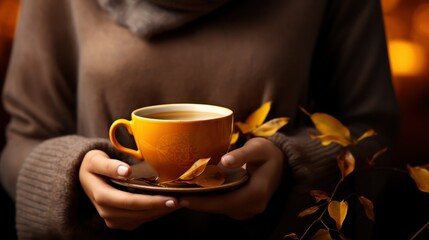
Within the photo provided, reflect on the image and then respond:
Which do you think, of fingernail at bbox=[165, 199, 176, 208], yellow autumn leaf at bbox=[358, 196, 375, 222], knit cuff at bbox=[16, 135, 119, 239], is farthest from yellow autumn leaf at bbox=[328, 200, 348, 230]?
knit cuff at bbox=[16, 135, 119, 239]

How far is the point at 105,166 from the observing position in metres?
0.48

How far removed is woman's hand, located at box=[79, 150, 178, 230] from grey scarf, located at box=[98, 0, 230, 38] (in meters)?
0.19

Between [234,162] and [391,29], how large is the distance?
879 mm

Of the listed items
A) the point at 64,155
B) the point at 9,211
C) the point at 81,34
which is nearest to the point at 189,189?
the point at 64,155

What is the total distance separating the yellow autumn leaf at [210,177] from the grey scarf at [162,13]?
252mm

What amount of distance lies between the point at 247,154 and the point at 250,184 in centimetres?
4

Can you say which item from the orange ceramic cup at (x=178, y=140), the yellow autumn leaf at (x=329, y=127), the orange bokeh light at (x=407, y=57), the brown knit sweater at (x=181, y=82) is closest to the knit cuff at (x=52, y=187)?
the brown knit sweater at (x=181, y=82)

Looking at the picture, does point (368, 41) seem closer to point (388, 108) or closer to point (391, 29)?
point (388, 108)

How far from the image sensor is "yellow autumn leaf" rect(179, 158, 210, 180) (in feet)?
1.40

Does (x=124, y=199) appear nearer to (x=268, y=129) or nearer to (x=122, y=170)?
(x=122, y=170)

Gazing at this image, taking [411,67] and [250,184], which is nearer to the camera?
[250,184]

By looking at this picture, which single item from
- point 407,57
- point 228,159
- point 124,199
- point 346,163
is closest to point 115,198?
point 124,199

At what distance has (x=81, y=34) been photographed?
70 cm

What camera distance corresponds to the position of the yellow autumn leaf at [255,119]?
60cm
